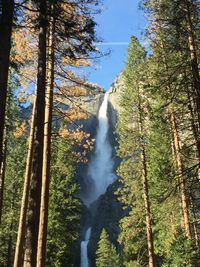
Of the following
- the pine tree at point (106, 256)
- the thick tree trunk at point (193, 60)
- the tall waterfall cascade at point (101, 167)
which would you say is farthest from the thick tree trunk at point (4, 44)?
the tall waterfall cascade at point (101, 167)

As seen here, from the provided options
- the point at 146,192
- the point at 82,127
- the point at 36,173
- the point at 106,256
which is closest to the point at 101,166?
the point at 106,256

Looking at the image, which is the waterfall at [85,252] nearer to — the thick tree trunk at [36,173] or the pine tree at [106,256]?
the pine tree at [106,256]

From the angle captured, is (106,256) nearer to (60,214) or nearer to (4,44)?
(60,214)

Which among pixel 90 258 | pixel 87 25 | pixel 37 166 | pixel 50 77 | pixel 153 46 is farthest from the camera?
pixel 90 258

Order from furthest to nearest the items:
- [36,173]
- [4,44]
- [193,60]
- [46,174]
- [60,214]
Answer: [60,214], [193,60], [46,174], [36,173], [4,44]

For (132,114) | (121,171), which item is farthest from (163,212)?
(132,114)

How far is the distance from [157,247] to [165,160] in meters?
5.32

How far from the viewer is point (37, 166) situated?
892cm

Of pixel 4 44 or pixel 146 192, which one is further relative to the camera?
pixel 146 192

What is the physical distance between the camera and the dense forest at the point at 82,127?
954 centimetres

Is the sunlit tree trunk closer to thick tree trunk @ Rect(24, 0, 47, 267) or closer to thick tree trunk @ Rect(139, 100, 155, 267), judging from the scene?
thick tree trunk @ Rect(24, 0, 47, 267)

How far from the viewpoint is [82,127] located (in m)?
16.1

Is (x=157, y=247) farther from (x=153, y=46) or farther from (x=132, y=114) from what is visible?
(x=153, y=46)

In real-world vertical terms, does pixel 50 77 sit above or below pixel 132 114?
below
